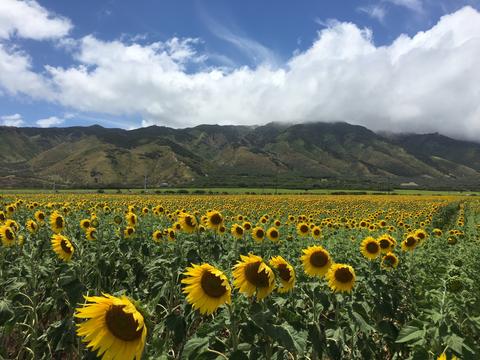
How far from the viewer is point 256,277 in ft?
11.5

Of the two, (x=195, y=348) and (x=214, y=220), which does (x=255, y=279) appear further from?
(x=214, y=220)

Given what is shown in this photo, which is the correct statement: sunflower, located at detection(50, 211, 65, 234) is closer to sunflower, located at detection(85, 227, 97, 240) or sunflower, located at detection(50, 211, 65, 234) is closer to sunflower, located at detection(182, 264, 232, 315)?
sunflower, located at detection(85, 227, 97, 240)

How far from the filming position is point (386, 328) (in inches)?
219

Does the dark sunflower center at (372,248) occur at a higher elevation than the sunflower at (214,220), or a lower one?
lower

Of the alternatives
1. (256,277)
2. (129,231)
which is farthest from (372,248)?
(129,231)

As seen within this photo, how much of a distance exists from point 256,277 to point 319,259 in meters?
2.41

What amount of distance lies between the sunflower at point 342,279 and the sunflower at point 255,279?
2077 mm

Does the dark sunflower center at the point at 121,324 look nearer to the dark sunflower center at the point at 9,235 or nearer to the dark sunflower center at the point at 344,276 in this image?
the dark sunflower center at the point at 344,276

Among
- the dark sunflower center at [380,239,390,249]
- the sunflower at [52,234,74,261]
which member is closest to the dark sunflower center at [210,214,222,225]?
the sunflower at [52,234,74,261]

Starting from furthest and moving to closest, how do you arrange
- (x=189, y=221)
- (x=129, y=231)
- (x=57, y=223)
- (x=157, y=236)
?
(x=157, y=236) < (x=129, y=231) < (x=57, y=223) < (x=189, y=221)

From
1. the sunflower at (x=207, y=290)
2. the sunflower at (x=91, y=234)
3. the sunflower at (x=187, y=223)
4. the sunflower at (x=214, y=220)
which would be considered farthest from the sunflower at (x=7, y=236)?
the sunflower at (x=207, y=290)

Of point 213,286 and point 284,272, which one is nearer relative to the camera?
point 213,286

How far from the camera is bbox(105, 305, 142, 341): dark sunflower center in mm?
2551

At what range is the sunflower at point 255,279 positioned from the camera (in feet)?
11.3
